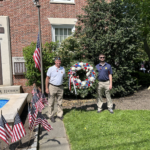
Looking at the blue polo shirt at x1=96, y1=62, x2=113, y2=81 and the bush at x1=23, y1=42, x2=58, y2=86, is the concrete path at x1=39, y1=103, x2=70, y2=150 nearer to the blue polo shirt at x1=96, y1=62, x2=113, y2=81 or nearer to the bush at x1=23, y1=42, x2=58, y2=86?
the blue polo shirt at x1=96, y1=62, x2=113, y2=81

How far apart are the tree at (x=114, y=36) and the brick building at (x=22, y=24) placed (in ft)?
5.66

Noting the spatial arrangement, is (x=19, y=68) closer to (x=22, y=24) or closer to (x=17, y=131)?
(x=22, y=24)

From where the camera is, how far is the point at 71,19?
9.99 metres

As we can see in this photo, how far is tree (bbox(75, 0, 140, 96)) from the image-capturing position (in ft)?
24.4

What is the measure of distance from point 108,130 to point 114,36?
4.37 meters

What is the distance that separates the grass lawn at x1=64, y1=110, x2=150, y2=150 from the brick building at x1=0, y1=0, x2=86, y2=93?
516 cm

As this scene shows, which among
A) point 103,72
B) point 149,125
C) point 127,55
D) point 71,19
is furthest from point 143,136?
point 71,19

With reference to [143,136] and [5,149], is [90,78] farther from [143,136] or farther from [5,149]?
[5,149]

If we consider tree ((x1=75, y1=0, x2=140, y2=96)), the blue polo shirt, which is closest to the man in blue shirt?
the blue polo shirt

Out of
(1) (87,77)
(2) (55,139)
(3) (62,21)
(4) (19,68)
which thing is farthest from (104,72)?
(4) (19,68)

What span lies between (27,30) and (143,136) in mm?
8194

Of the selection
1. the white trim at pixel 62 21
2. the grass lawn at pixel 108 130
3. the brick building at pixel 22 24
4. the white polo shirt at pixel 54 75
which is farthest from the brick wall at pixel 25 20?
the grass lawn at pixel 108 130

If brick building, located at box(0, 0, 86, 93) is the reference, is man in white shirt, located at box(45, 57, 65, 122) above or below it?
below

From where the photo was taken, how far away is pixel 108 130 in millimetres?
4512
